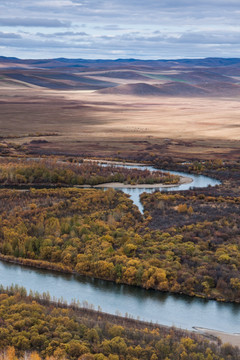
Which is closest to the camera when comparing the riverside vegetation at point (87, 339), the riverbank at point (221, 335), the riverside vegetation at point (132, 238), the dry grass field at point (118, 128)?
the riverside vegetation at point (87, 339)

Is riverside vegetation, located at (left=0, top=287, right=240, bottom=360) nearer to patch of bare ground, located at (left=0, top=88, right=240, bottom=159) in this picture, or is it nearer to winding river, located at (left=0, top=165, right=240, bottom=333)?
winding river, located at (left=0, top=165, right=240, bottom=333)

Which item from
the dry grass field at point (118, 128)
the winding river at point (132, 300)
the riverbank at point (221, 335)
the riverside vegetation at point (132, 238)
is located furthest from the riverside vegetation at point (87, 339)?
the dry grass field at point (118, 128)

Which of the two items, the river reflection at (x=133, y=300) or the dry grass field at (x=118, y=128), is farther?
the dry grass field at (x=118, y=128)

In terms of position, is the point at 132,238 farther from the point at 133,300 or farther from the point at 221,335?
the point at 221,335

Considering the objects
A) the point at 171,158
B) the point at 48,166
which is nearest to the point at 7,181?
the point at 48,166

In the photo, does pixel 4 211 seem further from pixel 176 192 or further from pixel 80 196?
pixel 176 192

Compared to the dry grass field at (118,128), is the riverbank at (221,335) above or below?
below

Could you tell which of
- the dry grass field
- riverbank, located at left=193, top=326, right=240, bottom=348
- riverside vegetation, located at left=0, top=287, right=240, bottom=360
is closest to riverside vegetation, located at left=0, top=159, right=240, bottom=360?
riverside vegetation, located at left=0, top=287, right=240, bottom=360

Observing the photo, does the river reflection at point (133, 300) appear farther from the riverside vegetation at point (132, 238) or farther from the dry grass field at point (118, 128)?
the dry grass field at point (118, 128)
